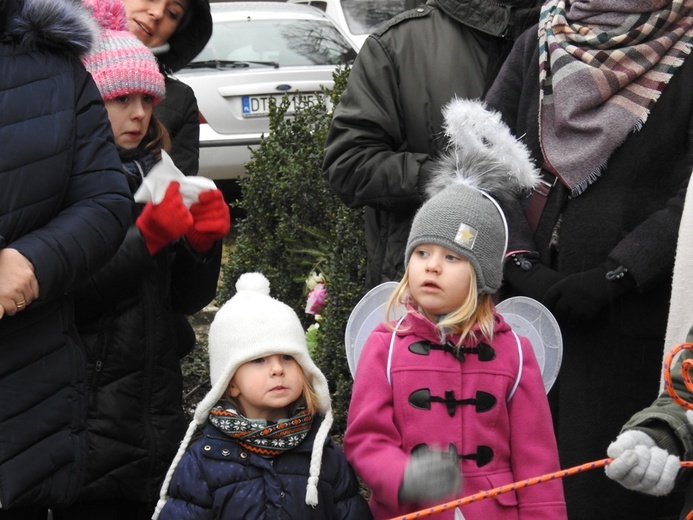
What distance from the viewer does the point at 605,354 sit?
3.73 meters

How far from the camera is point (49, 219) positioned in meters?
3.06

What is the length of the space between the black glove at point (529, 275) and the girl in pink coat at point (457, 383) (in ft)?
0.95

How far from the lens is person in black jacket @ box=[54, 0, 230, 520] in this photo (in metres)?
3.45

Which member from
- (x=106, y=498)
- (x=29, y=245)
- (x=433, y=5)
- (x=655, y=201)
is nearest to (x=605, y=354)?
(x=655, y=201)

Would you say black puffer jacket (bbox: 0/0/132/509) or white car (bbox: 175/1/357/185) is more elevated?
black puffer jacket (bbox: 0/0/132/509)

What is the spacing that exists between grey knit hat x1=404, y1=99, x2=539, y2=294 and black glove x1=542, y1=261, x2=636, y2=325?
0.29 m

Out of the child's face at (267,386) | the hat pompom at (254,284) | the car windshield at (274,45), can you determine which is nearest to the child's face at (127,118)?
the hat pompom at (254,284)

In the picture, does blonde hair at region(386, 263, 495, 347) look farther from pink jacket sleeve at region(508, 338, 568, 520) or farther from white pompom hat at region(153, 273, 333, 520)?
white pompom hat at region(153, 273, 333, 520)

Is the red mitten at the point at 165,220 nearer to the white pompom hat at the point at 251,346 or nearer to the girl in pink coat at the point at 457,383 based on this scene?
the white pompom hat at the point at 251,346

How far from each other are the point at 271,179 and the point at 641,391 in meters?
2.67

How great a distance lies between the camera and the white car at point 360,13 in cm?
1184

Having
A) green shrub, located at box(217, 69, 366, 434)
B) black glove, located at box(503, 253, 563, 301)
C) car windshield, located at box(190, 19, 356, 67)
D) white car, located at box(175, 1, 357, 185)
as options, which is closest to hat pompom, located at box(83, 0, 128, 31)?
black glove, located at box(503, 253, 563, 301)

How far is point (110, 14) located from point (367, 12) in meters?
8.62

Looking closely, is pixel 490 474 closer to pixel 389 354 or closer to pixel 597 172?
pixel 389 354
